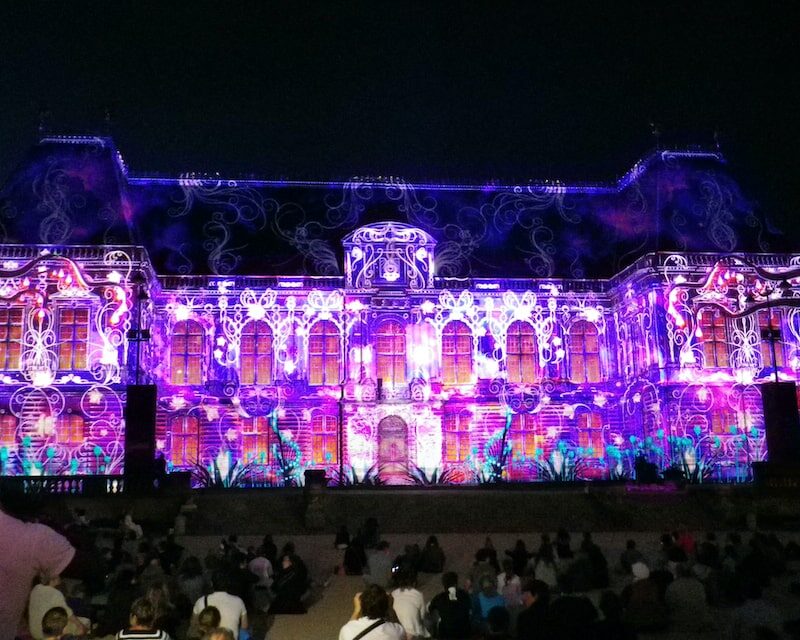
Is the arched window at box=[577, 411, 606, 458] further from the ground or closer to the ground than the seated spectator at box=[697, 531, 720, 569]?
further from the ground

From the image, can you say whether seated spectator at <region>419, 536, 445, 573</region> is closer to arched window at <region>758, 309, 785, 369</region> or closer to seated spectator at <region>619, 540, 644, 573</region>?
seated spectator at <region>619, 540, 644, 573</region>

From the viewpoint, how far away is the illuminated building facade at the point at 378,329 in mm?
28312

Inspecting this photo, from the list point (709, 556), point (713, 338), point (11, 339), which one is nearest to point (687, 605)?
point (709, 556)

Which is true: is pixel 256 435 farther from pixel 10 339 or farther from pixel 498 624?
pixel 498 624

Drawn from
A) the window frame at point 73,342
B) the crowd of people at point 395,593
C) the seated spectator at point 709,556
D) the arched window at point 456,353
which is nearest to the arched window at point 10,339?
the window frame at point 73,342

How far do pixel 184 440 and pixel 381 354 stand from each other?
7.07 m

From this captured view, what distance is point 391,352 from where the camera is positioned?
31391mm

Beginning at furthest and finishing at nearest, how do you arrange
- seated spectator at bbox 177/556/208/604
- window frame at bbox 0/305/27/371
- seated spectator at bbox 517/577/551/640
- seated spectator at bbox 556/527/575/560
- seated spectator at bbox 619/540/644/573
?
window frame at bbox 0/305/27/371 < seated spectator at bbox 556/527/575/560 < seated spectator at bbox 619/540/644/573 < seated spectator at bbox 177/556/208/604 < seated spectator at bbox 517/577/551/640

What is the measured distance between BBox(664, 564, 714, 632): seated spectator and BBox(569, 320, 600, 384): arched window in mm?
22434

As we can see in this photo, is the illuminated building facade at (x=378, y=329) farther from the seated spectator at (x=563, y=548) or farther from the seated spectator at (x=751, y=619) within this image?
the seated spectator at (x=751, y=619)

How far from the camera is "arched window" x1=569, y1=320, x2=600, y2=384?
106ft

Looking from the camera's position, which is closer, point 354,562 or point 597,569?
point 597,569

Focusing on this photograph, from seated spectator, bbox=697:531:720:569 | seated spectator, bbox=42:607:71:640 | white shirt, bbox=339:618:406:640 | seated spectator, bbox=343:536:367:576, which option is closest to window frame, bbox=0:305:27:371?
seated spectator, bbox=343:536:367:576

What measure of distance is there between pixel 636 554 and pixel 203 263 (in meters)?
21.8
